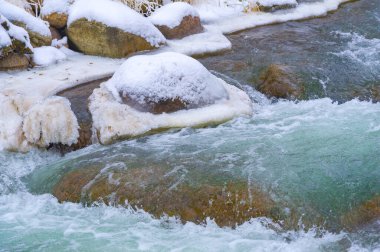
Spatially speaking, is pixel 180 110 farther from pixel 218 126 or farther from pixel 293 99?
pixel 293 99

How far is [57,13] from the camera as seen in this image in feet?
27.9

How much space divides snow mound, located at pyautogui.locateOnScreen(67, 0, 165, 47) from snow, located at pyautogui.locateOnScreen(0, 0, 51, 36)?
1.56 ft

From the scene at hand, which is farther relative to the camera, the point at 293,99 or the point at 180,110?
the point at 293,99

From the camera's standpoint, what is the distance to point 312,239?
12.4ft

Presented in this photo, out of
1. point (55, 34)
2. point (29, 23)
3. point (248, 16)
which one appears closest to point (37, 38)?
point (29, 23)

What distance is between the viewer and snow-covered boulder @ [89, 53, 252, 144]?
5660mm

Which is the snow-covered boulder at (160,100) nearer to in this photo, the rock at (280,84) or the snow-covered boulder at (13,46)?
the rock at (280,84)

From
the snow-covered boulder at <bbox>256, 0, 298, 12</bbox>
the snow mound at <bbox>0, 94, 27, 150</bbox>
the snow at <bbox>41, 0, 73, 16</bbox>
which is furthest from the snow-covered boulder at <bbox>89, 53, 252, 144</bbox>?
the snow-covered boulder at <bbox>256, 0, 298, 12</bbox>

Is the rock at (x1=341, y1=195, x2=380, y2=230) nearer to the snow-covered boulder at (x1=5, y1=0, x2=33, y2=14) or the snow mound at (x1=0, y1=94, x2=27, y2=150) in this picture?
the snow mound at (x1=0, y1=94, x2=27, y2=150)

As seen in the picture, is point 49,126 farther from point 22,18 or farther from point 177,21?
point 177,21

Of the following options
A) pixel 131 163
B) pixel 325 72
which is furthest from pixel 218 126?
pixel 325 72

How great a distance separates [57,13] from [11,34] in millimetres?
1408

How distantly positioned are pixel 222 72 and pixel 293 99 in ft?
4.30

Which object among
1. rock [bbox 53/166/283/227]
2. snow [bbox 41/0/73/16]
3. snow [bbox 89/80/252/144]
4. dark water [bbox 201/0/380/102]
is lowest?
rock [bbox 53/166/283/227]
